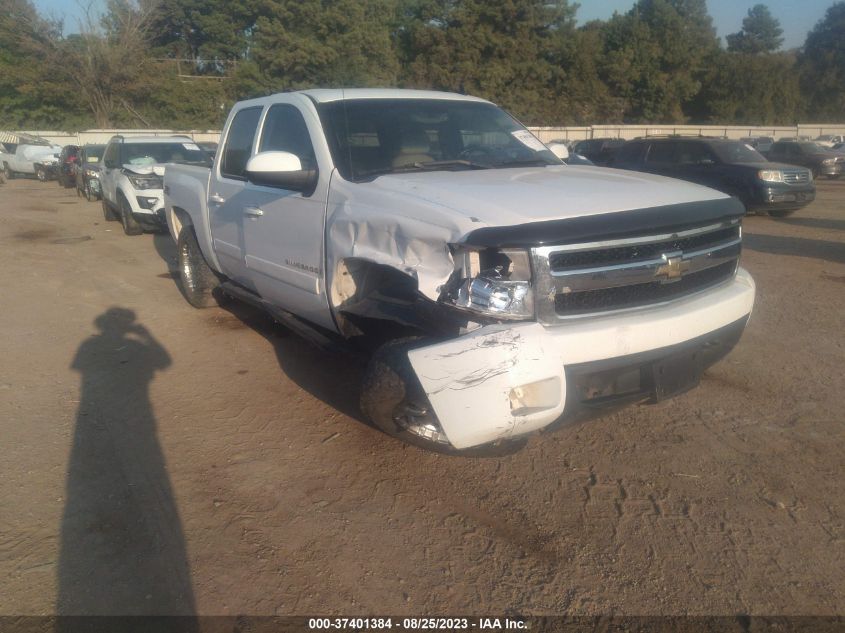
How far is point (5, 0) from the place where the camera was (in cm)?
3956

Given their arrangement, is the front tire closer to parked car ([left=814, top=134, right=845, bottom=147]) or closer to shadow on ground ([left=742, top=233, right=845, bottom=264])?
shadow on ground ([left=742, top=233, right=845, bottom=264])

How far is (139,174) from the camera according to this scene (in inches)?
475

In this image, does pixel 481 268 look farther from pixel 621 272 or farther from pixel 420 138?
pixel 420 138

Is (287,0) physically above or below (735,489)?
above

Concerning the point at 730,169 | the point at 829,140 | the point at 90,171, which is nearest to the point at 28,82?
the point at 90,171

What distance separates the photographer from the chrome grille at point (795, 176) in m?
13.0

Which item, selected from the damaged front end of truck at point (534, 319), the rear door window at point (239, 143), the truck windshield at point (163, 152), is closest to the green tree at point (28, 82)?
A: the truck windshield at point (163, 152)

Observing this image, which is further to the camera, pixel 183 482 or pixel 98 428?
pixel 98 428

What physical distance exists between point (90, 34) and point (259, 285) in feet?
142

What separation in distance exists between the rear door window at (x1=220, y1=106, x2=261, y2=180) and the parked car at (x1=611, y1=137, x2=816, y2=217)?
1066 cm

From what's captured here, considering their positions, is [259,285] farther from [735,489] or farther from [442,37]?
[442,37]

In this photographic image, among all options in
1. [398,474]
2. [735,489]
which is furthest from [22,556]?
[735,489]

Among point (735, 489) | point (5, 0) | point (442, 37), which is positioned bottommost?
point (735, 489)

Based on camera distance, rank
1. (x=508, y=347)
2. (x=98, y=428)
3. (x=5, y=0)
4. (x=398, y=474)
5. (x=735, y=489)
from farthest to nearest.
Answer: (x=5, y=0) < (x=98, y=428) < (x=398, y=474) < (x=735, y=489) < (x=508, y=347)
